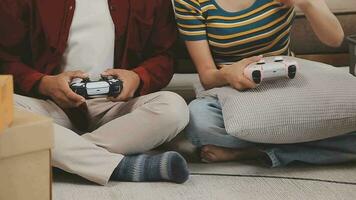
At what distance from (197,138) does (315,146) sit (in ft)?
0.86

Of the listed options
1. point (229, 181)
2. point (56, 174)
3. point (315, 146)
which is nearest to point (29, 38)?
point (56, 174)

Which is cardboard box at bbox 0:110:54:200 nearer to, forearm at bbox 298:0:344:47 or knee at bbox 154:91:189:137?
knee at bbox 154:91:189:137

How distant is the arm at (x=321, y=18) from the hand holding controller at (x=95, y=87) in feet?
1.53

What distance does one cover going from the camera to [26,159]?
0.93m

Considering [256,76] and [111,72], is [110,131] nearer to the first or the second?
[111,72]

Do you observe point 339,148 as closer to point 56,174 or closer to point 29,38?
point 56,174

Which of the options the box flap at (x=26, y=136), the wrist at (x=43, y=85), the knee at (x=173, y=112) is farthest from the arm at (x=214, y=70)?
the box flap at (x=26, y=136)

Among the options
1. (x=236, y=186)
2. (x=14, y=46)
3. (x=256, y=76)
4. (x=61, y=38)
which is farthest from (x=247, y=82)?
(x=14, y=46)

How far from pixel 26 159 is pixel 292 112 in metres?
0.58

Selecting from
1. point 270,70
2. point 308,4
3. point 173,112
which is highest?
point 308,4

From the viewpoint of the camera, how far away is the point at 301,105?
1.25m

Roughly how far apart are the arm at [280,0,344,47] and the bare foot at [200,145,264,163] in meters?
0.33

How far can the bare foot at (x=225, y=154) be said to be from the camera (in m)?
1.32

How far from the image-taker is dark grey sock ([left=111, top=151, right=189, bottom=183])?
1.18 metres
